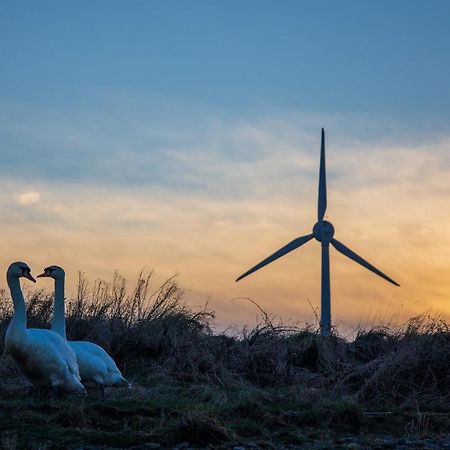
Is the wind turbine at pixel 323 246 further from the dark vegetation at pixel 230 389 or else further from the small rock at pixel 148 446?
the small rock at pixel 148 446

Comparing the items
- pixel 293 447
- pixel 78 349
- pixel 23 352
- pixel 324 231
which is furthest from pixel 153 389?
pixel 324 231

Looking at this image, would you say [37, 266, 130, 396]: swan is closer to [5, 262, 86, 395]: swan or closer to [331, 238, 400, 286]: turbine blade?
[5, 262, 86, 395]: swan

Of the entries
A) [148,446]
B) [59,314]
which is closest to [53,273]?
[59,314]

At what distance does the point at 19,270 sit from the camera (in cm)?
1381

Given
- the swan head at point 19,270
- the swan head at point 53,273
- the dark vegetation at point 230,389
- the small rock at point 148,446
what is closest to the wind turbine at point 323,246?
the dark vegetation at point 230,389

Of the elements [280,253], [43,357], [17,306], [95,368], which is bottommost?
[95,368]

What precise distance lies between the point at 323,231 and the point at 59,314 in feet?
57.8

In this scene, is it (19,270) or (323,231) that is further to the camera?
(323,231)

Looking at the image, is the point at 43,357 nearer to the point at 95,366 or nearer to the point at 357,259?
the point at 95,366

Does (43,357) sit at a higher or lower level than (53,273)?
lower

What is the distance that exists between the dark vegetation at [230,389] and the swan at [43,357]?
0.82 ft

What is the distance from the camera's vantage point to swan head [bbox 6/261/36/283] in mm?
13812

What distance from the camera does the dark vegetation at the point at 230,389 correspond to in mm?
10055

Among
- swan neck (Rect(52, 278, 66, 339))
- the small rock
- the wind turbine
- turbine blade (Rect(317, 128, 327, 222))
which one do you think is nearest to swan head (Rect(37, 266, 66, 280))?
swan neck (Rect(52, 278, 66, 339))
